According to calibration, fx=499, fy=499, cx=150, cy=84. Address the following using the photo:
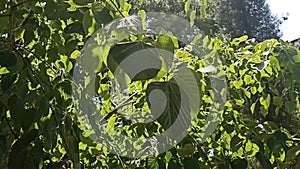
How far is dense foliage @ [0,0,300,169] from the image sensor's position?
812 mm

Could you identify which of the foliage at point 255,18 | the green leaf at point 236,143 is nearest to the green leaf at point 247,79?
the green leaf at point 236,143

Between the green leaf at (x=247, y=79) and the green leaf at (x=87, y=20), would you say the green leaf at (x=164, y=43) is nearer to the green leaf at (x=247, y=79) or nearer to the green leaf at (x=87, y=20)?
the green leaf at (x=87, y=20)

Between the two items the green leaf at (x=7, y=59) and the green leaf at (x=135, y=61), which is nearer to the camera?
the green leaf at (x=135, y=61)

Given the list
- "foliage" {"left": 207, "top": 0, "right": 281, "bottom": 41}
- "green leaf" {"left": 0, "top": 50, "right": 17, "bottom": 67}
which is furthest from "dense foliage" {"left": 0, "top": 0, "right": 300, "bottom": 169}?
"foliage" {"left": 207, "top": 0, "right": 281, "bottom": 41}

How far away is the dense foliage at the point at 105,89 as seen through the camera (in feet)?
2.66

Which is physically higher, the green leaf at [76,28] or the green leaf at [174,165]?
the green leaf at [76,28]

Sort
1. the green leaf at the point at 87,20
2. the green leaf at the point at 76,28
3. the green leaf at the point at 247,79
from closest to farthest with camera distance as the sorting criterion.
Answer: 1. the green leaf at the point at 87,20
2. the green leaf at the point at 76,28
3. the green leaf at the point at 247,79

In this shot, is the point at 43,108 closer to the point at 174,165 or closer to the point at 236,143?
the point at 174,165

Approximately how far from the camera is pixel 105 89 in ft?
4.08

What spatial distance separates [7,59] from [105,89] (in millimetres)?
450

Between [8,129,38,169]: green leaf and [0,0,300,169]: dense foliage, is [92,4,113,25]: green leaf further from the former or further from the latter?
[8,129,38,169]: green leaf

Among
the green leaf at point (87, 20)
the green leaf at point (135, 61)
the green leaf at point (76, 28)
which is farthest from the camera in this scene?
the green leaf at point (76, 28)

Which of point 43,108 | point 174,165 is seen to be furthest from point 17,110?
point 174,165

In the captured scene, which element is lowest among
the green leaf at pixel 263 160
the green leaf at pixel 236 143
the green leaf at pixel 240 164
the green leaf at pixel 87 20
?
the green leaf at pixel 263 160
